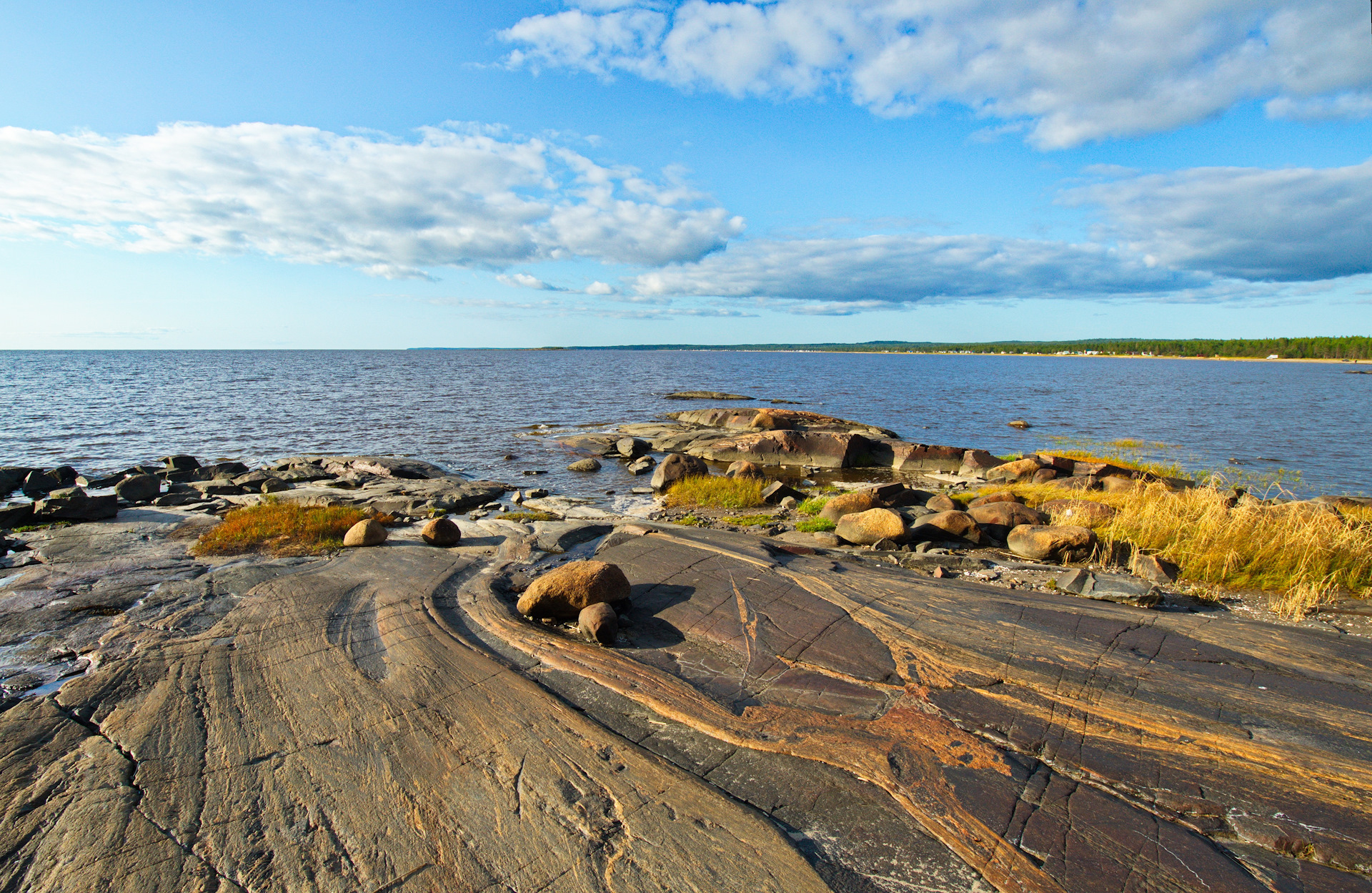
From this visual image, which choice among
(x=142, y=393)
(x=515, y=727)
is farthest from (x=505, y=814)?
(x=142, y=393)

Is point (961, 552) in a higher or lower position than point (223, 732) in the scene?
lower

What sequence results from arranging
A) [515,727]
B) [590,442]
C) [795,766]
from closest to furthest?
[795,766] → [515,727] → [590,442]

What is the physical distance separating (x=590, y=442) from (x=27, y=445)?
26859mm

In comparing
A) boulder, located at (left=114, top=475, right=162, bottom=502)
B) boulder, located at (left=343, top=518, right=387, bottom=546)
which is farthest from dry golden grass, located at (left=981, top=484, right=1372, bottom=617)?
boulder, located at (left=114, top=475, right=162, bottom=502)

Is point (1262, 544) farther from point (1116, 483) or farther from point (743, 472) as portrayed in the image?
point (743, 472)

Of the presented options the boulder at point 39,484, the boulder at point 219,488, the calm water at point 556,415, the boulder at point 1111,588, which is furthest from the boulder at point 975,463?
the boulder at point 39,484

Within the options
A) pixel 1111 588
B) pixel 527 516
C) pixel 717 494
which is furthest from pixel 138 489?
pixel 1111 588

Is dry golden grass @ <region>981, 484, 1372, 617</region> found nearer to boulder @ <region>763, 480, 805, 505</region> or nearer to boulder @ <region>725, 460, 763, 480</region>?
boulder @ <region>763, 480, 805, 505</region>

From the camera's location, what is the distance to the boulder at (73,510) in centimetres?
1505

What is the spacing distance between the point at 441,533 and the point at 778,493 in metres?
10.3

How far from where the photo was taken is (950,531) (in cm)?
1352

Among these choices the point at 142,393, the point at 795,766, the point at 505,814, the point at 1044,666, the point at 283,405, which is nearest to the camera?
the point at 505,814

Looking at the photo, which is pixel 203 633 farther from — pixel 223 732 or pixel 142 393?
pixel 142 393

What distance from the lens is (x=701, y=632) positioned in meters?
8.14
